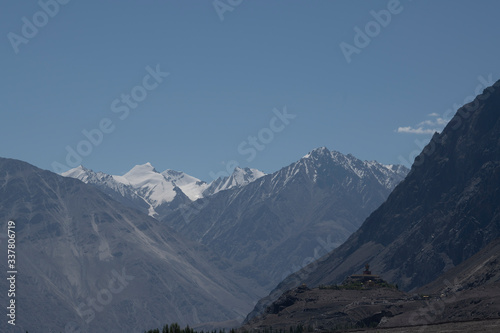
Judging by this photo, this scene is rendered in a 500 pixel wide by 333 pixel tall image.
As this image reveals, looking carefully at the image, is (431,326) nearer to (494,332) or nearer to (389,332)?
(389,332)

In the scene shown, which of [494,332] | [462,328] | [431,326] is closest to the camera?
[494,332]

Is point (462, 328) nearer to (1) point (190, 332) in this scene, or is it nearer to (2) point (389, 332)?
(2) point (389, 332)

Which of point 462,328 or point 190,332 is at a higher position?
point 190,332

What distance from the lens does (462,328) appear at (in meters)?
173

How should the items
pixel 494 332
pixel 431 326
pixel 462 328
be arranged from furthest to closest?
1. pixel 431 326
2. pixel 462 328
3. pixel 494 332

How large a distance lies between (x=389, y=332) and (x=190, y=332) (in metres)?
44.9

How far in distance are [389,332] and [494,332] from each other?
3370 centimetres

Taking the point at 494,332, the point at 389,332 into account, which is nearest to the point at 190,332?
the point at 389,332

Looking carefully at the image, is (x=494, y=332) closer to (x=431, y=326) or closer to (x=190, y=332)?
(x=431, y=326)

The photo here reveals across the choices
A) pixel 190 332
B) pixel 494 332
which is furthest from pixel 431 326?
pixel 190 332

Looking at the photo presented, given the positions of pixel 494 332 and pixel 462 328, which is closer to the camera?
pixel 494 332

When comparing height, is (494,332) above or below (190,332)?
below

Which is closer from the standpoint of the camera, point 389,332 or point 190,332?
point 190,332

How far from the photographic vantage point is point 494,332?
159375 mm
